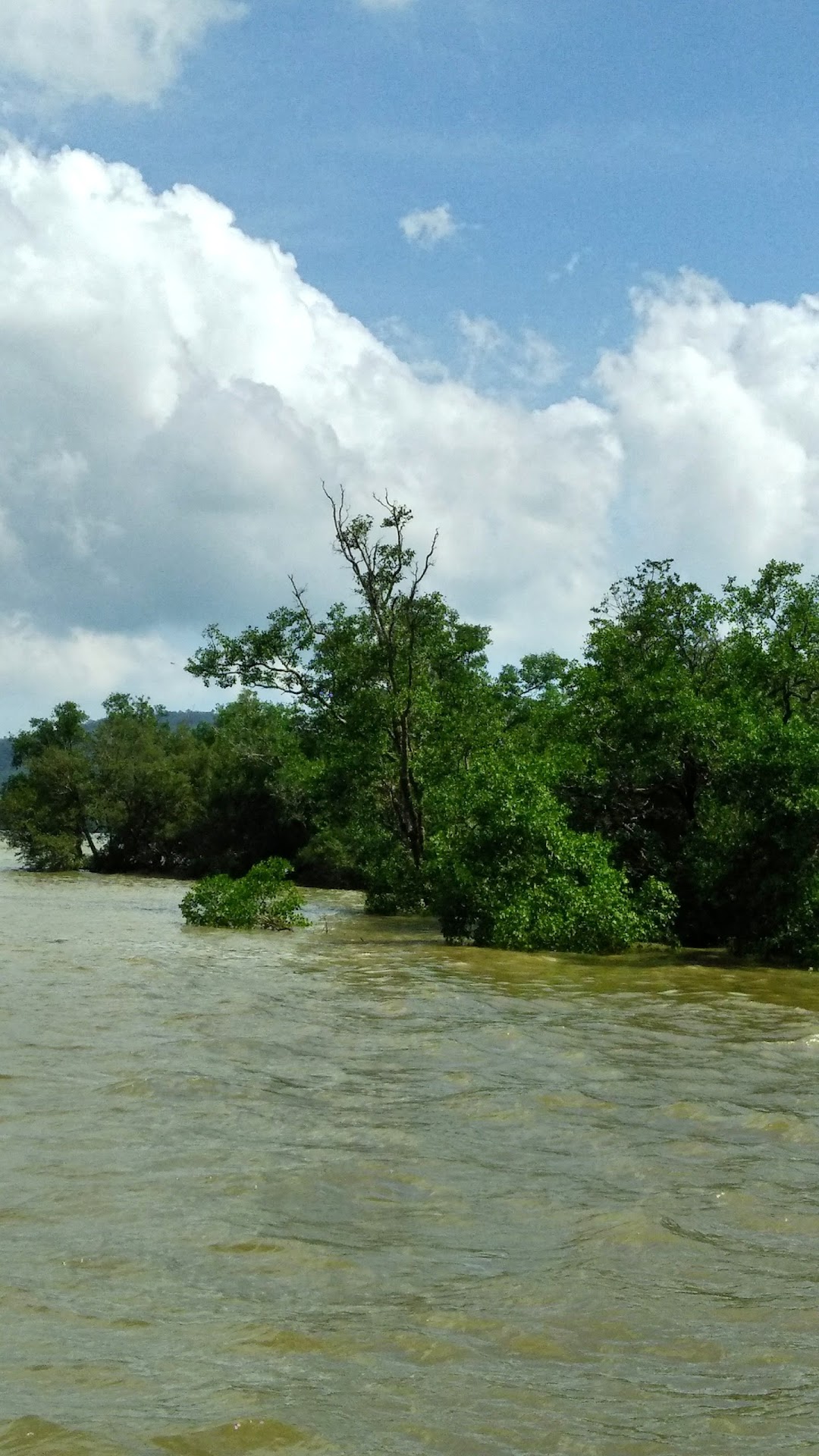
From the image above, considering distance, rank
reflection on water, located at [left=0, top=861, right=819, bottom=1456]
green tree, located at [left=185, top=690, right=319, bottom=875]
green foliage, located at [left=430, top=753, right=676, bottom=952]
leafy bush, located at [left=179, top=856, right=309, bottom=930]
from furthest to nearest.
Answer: green tree, located at [left=185, top=690, right=319, bottom=875], leafy bush, located at [left=179, top=856, right=309, bottom=930], green foliage, located at [left=430, top=753, right=676, bottom=952], reflection on water, located at [left=0, top=861, right=819, bottom=1456]

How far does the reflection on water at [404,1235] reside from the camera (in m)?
4.49

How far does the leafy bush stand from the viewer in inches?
1198

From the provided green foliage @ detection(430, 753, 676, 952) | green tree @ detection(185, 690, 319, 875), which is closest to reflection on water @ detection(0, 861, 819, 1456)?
green foliage @ detection(430, 753, 676, 952)

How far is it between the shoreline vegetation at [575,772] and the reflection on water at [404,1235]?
1002cm

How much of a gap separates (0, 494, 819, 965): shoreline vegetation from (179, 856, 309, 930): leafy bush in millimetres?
61

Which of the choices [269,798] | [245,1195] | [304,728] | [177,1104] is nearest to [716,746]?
[304,728]

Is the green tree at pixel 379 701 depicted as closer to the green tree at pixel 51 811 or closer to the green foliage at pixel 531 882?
the green foliage at pixel 531 882

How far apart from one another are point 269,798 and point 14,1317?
57392 mm

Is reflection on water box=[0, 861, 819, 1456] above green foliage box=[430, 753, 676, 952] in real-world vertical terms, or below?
below

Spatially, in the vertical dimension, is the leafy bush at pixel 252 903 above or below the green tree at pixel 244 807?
below

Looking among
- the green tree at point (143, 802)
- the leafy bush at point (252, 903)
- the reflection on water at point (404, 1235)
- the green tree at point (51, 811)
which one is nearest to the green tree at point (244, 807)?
the green tree at point (143, 802)

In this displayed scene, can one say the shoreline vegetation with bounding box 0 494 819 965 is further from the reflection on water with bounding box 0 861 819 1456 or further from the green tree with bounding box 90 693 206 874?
the green tree with bounding box 90 693 206 874

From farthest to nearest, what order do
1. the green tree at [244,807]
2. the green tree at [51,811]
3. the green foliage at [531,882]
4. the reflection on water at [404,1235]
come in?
1. the green tree at [51,811]
2. the green tree at [244,807]
3. the green foliage at [531,882]
4. the reflection on water at [404,1235]

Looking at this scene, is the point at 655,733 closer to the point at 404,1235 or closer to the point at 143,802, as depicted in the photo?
the point at 404,1235
